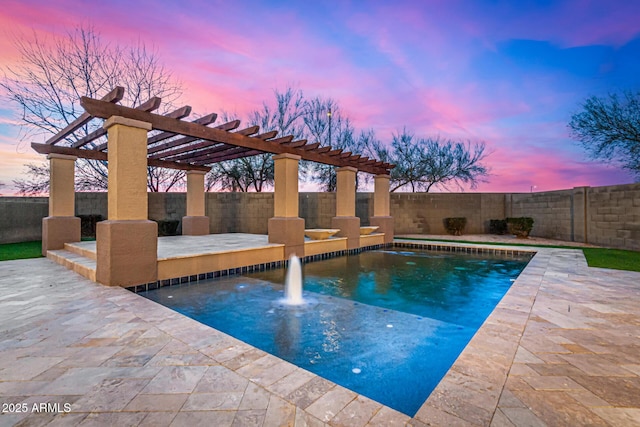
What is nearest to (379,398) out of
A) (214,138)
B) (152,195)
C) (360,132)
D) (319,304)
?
(319,304)

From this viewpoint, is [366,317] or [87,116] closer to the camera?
[366,317]

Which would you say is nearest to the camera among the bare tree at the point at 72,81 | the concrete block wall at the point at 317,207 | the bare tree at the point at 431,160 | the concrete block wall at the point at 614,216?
the concrete block wall at the point at 614,216

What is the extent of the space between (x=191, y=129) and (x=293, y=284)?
3825mm

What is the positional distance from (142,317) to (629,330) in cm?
546

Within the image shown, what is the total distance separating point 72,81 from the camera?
11914 mm

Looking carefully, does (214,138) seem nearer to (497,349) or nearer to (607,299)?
(497,349)

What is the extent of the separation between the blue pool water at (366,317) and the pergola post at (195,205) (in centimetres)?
564

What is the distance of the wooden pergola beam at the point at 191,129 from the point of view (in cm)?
474

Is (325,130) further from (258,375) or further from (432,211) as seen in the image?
(258,375)

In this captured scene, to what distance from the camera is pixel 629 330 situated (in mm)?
3072

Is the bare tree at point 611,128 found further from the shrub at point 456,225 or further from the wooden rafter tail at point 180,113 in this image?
the wooden rafter tail at point 180,113

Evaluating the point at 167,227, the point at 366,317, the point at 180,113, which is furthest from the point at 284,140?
the point at 167,227

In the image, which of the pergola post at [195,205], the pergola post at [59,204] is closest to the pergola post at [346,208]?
the pergola post at [195,205]

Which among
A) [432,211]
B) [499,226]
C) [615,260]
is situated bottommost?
[615,260]
